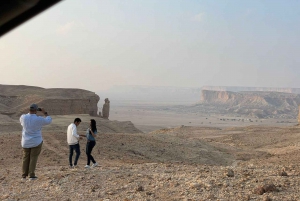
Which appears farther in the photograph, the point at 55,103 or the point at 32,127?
the point at 55,103

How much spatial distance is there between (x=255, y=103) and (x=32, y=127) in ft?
421

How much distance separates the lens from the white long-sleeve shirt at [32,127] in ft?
21.8

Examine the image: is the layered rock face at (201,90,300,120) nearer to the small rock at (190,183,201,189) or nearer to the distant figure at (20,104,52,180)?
the small rock at (190,183,201,189)

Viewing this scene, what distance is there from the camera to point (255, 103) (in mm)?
126812

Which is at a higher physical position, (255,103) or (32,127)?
(255,103)

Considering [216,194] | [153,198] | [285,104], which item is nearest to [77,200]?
[153,198]

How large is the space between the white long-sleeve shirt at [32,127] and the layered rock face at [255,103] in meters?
97.7

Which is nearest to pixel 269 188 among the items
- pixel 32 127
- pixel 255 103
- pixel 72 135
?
pixel 32 127

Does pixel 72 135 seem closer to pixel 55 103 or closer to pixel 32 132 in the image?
pixel 32 132

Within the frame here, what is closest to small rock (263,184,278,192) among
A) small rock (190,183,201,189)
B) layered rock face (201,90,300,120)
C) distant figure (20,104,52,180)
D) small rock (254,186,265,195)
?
small rock (254,186,265,195)

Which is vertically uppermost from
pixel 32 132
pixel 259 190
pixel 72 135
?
pixel 32 132

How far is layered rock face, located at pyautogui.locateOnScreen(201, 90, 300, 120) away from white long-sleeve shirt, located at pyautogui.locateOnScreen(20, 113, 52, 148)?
97743mm

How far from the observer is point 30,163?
6.86 metres

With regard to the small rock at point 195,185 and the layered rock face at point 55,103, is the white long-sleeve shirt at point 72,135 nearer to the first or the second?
the small rock at point 195,185
